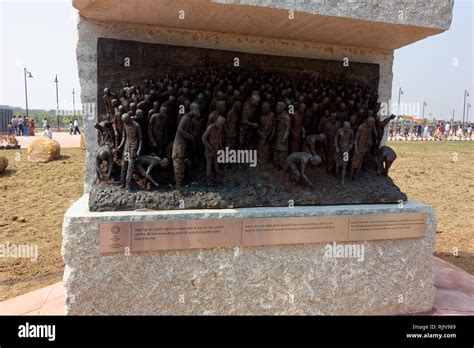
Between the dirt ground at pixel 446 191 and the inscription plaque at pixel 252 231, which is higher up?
the inscription plaque at pixel 252 231

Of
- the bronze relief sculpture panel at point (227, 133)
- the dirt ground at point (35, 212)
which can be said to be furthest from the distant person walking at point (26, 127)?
the bronze relief sculpture panel at point (227, 133)

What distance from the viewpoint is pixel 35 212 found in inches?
347

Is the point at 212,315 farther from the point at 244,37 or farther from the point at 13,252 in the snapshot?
the point at 13,252

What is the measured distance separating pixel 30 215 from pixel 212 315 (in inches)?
260

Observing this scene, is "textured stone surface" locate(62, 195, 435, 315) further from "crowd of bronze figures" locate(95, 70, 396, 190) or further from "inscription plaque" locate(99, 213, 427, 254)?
"crowd of bronze figures" locate(95, 70, 396, 190)

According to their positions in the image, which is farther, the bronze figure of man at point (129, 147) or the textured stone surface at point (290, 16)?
the bronze figure of man at point (129, 147)

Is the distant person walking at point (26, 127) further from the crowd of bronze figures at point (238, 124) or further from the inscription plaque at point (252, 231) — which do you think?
the inscription plaque at point (252, 231)

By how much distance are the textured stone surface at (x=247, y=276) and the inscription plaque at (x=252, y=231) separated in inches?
2.7

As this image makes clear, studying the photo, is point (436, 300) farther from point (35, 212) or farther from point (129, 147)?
point (35, 212)

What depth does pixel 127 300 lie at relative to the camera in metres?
3.61

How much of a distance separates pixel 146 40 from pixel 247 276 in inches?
110

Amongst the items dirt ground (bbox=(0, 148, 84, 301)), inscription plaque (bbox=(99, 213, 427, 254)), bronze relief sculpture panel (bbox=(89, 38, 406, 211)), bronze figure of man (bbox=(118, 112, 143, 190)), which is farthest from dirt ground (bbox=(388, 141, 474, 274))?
dirt ground (bbox=(0, 148, 84, 301))

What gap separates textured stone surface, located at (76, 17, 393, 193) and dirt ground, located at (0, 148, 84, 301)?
2.16 metres

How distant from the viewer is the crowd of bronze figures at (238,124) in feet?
12.5
